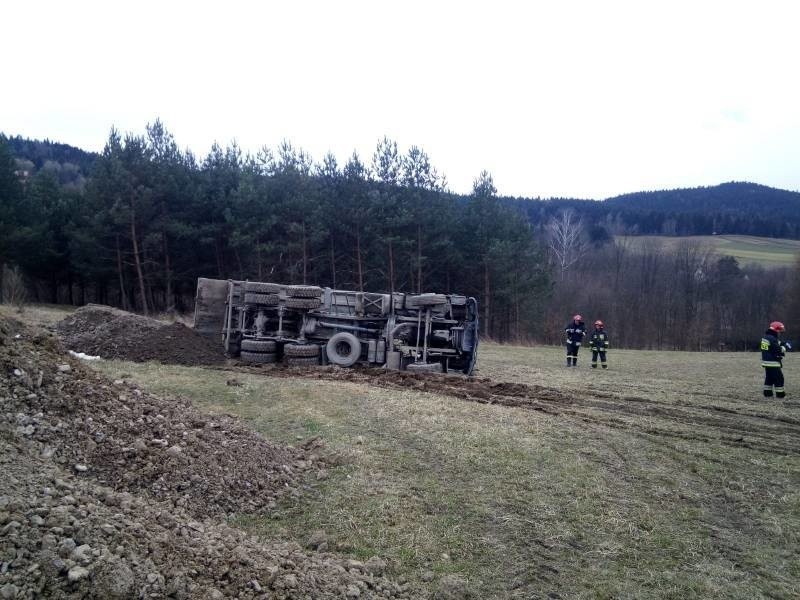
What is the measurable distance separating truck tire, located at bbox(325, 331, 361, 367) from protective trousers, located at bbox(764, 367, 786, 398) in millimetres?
9397

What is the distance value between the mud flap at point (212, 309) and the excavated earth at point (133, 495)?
7893 millimetres

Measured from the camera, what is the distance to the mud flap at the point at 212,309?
45.6 feet

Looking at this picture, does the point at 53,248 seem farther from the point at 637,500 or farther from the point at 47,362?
the point at 637,500

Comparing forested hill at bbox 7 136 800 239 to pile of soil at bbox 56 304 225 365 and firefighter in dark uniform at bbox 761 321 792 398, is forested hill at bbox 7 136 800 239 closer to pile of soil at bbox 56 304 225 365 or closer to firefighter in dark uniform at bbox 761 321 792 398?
firefighter in dark uniform at bbox 761 321 792 398

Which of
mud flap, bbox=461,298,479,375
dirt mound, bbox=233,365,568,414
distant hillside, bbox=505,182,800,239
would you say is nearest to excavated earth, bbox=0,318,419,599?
dirt mound, bbox=233,365,568,414

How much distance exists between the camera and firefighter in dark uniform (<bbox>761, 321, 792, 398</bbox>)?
40.0ft

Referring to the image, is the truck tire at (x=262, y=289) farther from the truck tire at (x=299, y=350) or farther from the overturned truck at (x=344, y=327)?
the truck tire at (x=299, y=350)

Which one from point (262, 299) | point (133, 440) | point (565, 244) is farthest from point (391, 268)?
point (565, 244)

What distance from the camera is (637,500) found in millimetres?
5773

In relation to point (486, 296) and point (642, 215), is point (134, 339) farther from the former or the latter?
point (642, 215)

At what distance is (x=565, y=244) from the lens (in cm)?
5397

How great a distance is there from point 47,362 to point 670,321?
2028 inches

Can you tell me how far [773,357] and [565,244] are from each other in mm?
42980

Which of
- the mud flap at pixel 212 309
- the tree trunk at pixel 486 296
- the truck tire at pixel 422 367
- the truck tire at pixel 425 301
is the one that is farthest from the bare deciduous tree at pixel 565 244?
the mud flap at pixel 212 309
